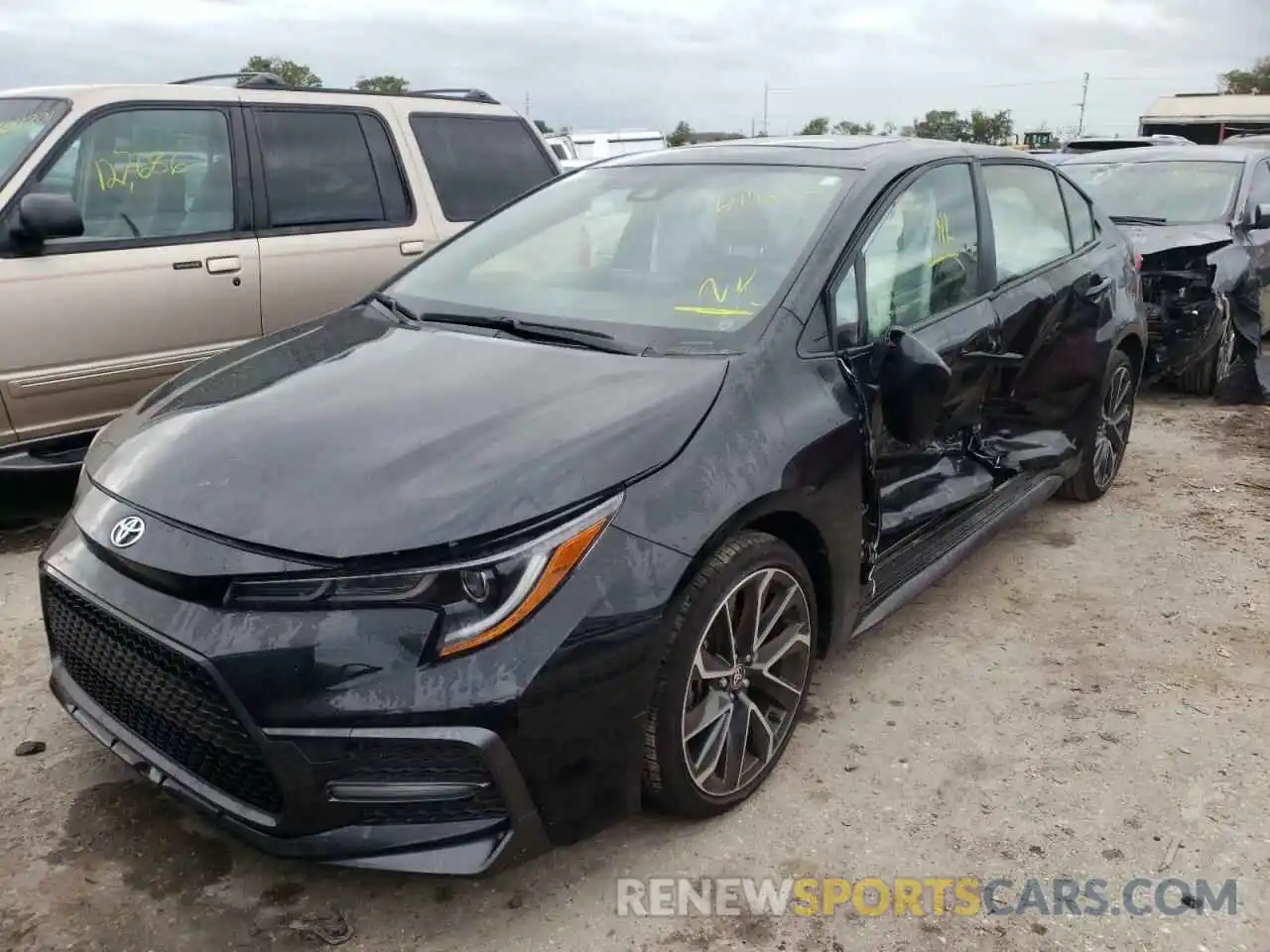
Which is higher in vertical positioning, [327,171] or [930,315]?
[327,171]

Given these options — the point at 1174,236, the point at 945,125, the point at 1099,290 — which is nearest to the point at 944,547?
the point at 1099,290

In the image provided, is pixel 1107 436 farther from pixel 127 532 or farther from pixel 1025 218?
pixel 127 532

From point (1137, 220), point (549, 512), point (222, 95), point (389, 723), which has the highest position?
point (222, 95)

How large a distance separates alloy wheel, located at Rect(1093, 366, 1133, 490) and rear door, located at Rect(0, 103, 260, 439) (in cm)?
405

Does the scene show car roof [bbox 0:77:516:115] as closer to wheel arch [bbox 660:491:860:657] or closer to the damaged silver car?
wheel arch [bbox 660:491:860:657]

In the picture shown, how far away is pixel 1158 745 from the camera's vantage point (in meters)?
3.11

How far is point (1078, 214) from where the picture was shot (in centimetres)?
480

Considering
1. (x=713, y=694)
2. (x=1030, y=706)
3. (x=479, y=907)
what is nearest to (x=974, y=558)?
(x=1030, y=706)

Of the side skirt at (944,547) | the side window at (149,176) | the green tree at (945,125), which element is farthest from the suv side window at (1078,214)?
the green tree at (945,125)

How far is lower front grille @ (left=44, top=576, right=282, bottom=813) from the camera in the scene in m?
2.14

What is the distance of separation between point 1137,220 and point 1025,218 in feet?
12.9

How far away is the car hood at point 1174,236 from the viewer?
6.76 meters

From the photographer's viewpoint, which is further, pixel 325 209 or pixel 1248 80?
pixel 1248 80

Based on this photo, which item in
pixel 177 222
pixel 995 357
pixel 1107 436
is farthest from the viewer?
pixel 1107 436
